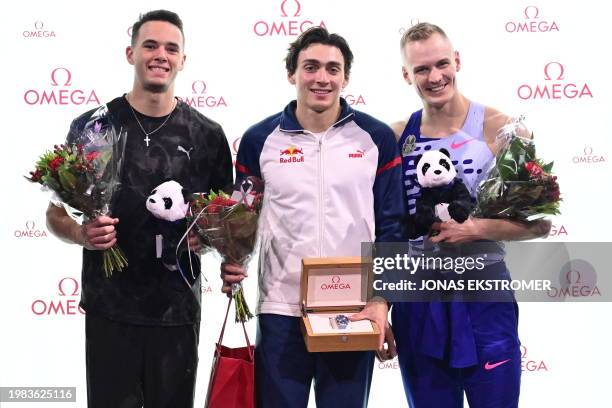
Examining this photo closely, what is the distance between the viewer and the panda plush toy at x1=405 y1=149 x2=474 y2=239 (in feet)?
8.29

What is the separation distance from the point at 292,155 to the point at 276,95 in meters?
1.86

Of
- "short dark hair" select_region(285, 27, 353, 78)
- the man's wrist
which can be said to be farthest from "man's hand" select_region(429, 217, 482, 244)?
the man's wrist

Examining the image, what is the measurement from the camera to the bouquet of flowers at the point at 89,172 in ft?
8.04

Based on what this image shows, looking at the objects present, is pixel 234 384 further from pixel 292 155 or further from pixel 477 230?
pixel 477 230

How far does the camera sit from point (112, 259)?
2.64m

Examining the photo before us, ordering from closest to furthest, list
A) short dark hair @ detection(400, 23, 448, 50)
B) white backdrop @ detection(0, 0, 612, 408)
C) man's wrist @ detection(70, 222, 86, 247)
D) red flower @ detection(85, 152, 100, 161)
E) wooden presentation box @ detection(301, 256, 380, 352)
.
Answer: wooden presentation box @ detection(301, 256, 380, 352) < red flower @ detection(85, 152, 100, 161) < man's wrist @ detection(70, 222, 86, 247) < short dark hair @ detection(400, 23, 448, 50) < white backdrop @ detection(0, 0, 612, 408)

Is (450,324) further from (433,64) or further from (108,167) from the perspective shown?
(108,167)

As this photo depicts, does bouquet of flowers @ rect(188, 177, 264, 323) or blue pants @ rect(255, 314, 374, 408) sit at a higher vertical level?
bouquet of flowers @ rect(188, 177, 264, 323)

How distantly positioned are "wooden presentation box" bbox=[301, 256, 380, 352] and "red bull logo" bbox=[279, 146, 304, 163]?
37cm

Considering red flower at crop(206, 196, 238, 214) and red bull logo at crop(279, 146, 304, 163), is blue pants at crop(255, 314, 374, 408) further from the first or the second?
red bull logo at crop(279, 146, 304, 163)

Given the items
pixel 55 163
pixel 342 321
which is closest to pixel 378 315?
pixel 342 321

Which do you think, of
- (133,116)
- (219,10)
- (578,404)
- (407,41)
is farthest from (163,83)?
(578,404)

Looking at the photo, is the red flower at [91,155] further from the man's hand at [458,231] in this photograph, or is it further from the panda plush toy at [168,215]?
the man's hand at [458,231]

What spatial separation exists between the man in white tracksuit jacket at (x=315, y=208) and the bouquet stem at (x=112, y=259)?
0.38 metres
